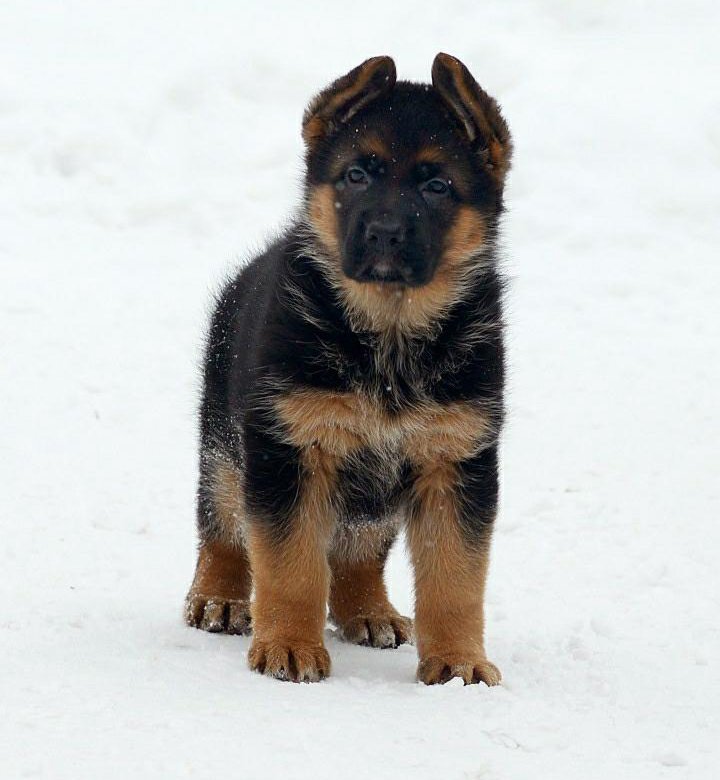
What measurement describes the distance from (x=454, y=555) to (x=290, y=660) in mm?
763

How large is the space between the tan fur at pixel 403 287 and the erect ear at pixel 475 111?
0.24 metres

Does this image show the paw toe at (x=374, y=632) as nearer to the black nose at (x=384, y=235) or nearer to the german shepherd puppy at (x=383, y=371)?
the german shepherd puppy at (x=383, y=371)

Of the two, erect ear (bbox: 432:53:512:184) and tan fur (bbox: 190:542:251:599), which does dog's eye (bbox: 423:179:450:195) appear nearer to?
erect ear (bbox: 432:53:512:184)

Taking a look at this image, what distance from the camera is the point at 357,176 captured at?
5480 millimetres

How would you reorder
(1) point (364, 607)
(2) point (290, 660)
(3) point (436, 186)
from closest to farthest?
1. (2) point (290, 660)
2. (3) point (436, 186)
3. (1) point (364, 607)

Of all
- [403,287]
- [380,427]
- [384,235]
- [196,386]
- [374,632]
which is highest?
[384,235]

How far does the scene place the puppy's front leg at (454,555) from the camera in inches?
212

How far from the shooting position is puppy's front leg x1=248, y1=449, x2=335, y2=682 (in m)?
5.20

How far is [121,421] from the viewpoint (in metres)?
9.57

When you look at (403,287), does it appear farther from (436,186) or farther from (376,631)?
(376,631)

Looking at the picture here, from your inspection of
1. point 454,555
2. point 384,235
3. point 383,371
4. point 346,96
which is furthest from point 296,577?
point 346,96

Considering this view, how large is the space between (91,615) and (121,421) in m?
3.79

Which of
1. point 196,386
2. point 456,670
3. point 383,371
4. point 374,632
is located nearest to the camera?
point 456,670

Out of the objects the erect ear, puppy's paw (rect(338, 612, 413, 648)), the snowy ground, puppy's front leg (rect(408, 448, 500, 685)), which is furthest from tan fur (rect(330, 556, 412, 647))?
the erect ear
